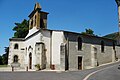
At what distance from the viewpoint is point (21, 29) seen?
51562 millimetres

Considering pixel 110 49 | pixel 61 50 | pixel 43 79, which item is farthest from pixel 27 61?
pixel 43 79

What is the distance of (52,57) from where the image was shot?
96.6ft

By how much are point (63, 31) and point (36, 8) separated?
802cm

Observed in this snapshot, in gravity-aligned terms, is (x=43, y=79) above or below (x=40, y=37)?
below

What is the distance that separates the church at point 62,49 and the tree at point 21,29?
14848mm

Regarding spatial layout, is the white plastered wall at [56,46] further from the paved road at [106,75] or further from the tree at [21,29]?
the tree at [21,29]

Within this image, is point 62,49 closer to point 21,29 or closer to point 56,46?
point 56,46

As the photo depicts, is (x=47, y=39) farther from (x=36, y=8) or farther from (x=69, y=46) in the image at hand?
(x=36, y=8)

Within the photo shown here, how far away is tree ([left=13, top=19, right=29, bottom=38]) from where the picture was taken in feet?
167

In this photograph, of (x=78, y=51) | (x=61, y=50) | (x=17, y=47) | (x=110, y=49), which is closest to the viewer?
(x=61, y=50)

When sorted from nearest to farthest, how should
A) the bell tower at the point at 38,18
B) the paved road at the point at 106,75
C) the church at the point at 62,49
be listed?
the paved road at the point at 106,75, the church at the point at 62,49, the bell tower at the point at 38,18

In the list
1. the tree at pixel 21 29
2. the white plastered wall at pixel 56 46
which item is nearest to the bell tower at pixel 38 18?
the white plastered wall at pixel 56 46

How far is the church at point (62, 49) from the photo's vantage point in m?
28.7

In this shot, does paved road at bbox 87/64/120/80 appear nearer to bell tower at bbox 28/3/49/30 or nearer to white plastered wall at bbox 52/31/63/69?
white plastered wall at bbox 52/31/63/69
